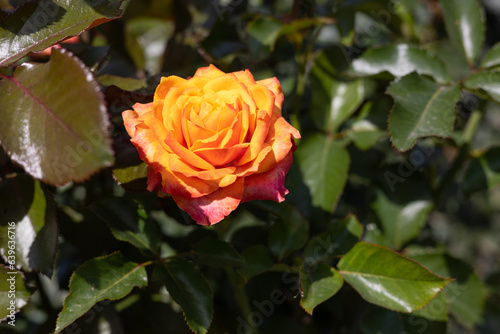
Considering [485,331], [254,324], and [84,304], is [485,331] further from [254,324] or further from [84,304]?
[84,304]

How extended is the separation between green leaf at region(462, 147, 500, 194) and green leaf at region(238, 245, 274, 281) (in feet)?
1.60

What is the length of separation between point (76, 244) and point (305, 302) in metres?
0.46

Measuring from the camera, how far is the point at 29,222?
732 mm

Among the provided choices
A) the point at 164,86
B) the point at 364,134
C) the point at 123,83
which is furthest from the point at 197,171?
the point at 364,134

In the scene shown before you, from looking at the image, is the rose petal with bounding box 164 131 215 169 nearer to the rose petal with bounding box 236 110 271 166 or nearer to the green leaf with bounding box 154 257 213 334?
the rose petal with bounding box 236 110 271 166

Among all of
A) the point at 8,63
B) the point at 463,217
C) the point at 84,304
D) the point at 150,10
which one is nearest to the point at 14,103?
the point at 8,63

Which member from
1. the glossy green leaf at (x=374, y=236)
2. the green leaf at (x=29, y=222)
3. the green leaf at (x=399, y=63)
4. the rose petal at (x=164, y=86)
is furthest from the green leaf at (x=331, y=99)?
the green leaf at (x=29, y=222)

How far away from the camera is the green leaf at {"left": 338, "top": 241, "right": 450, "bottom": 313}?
2.33 ft

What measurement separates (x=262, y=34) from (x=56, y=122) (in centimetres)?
48

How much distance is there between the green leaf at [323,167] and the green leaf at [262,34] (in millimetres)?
203

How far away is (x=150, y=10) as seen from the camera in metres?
1.24

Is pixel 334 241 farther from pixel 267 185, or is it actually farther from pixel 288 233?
pixel 267 185

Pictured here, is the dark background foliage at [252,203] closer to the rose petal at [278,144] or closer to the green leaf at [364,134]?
the green leaf at [364,134]

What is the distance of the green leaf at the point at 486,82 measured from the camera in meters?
0.84
